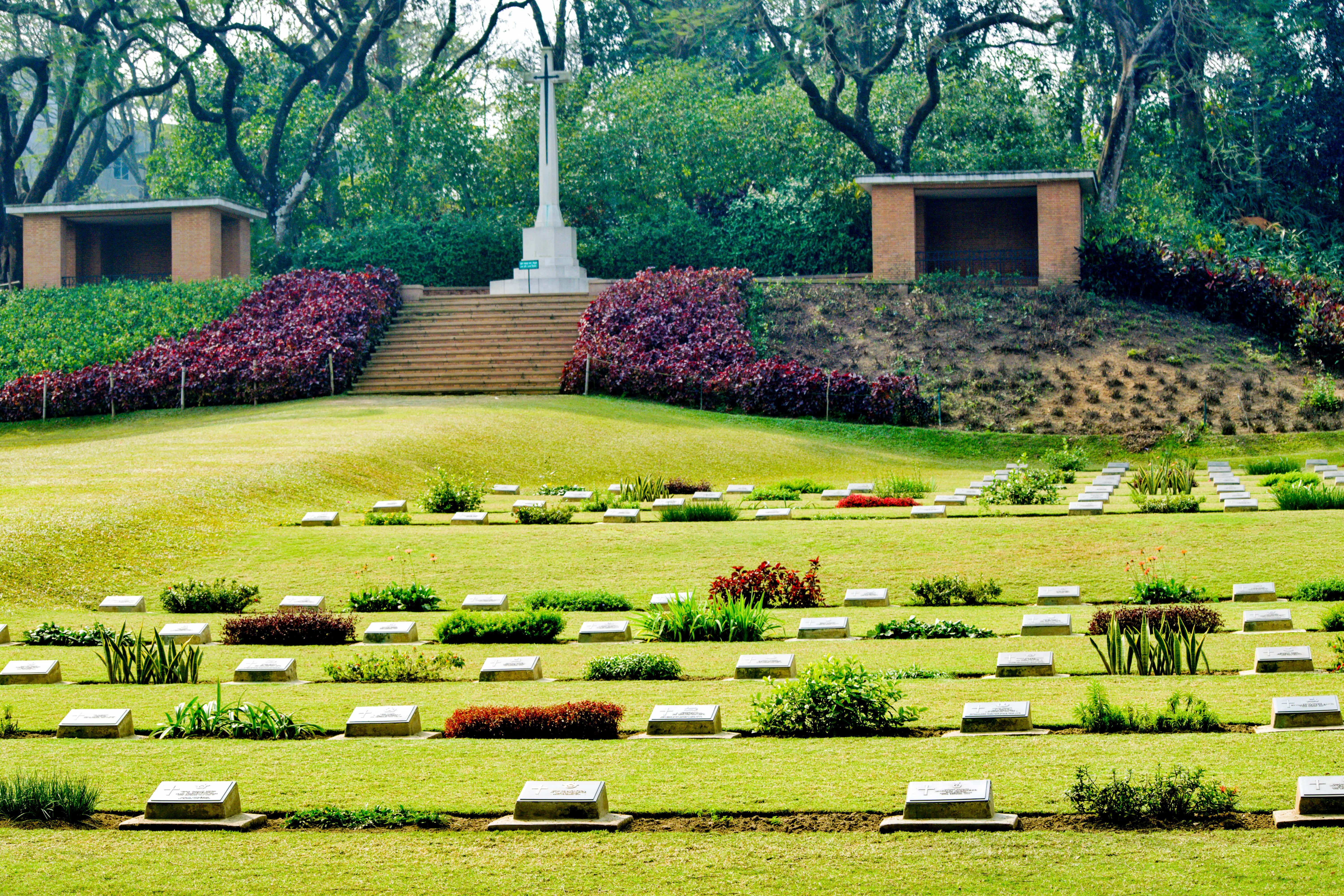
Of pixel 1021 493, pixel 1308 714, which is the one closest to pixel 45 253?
pixel 1021 493

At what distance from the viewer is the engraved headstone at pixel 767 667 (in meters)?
9.30

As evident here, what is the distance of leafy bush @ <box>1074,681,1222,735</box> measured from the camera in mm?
7461

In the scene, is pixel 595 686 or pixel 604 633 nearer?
pixel 595 686

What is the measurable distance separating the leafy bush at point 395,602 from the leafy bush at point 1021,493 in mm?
6955

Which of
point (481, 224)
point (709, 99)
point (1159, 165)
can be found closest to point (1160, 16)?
point (1159, 165)

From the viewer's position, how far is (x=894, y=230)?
34.5 m

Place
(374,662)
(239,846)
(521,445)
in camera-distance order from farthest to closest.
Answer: (521,445) < (374,662) < (239,846)

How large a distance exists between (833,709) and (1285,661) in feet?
9.88

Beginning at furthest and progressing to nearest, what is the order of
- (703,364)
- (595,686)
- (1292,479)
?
(703,364) → (1292,479) → (595,686)

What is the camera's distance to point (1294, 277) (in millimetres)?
33438

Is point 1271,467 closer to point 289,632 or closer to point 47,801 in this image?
point 289,632

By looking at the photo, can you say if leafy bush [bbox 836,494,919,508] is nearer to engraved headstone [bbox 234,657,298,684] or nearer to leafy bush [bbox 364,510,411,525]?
leafy bush [bbox 364,510,411,525]

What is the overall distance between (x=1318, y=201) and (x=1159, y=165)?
489cm

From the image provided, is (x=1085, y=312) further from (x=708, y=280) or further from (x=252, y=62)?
(x=252, y=62)
